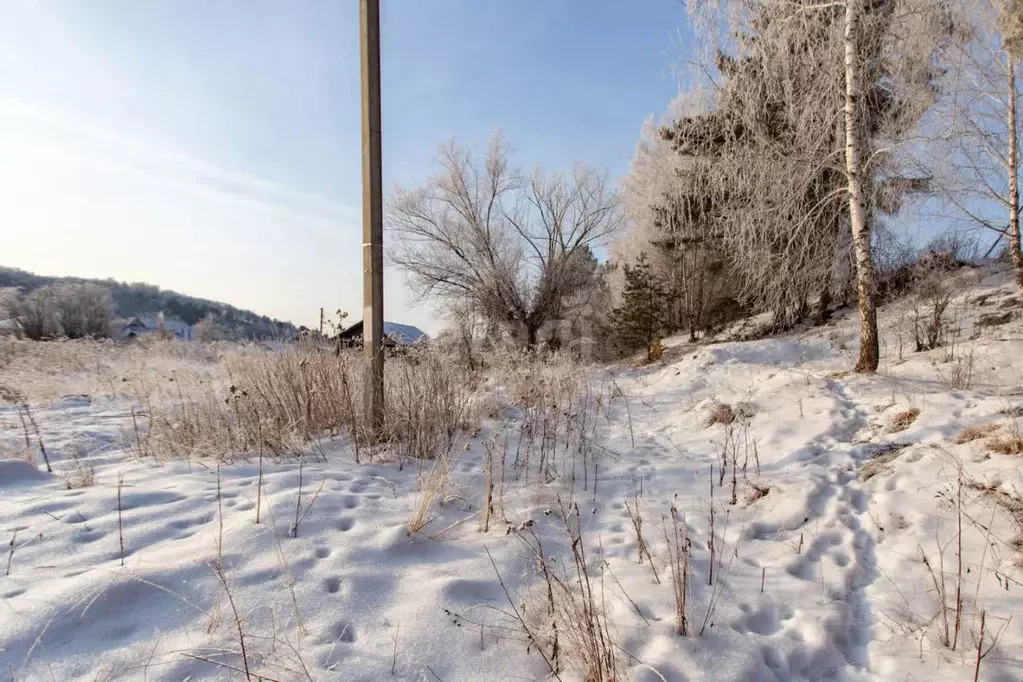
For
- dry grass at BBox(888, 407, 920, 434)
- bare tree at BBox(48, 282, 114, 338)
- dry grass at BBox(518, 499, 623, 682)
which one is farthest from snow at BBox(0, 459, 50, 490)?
bare tree at BBox(48, 282, 114, 338)

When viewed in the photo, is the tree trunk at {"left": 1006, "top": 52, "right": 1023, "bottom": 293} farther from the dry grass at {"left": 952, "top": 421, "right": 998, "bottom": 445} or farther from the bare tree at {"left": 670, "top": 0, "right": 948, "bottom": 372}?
the dry grass at {"left": 952, "top": 421, "right": 998, "bottom": 445}

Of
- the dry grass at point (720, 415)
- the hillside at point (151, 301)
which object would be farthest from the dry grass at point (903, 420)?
the hillside at point (151, 301)

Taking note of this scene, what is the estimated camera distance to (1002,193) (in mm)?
7555

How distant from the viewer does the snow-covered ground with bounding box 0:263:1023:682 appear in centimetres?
156

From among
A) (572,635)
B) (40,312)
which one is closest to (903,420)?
(572,635)

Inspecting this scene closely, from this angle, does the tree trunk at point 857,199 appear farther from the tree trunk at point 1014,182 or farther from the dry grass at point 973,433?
the tree trunk at point 1014,182

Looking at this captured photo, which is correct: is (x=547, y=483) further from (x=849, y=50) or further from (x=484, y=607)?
(x=849, y=50)

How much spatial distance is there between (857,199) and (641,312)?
10047 millimetres

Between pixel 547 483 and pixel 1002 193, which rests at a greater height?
pixel 1002 193

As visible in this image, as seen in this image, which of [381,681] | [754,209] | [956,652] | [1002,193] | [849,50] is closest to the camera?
[381,681]

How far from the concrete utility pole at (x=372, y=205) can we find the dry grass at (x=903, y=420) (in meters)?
4.14

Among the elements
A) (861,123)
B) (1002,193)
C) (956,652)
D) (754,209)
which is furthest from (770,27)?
(956,652)

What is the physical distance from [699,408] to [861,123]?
385 cm

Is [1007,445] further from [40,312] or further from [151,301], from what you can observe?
[151,301]
